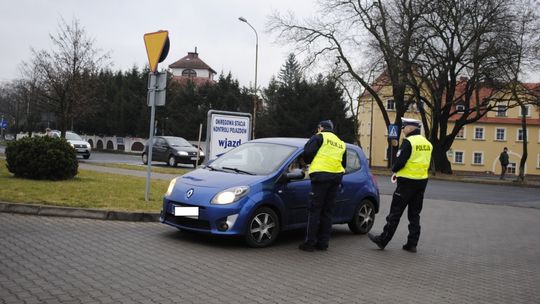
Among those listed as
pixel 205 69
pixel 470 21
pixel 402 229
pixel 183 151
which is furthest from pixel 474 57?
pixel 205 69

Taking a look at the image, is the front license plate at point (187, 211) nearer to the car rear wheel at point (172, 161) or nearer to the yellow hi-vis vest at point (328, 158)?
the yellow hi-vis vest at point (328, 158)

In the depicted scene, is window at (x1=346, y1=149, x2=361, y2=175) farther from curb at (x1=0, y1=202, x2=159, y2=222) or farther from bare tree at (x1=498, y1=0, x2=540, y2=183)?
bare tree at (x1=498, y1=0, x2=540, y2=183)

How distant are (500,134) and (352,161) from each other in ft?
216

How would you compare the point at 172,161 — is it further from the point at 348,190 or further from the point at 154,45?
the point at 348,190

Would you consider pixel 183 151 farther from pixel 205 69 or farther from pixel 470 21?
pixel 205 69

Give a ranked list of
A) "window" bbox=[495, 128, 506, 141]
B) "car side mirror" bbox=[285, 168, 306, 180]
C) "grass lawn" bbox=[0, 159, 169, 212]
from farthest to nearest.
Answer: "window" bbox=[495, 128, 506, 141]
"grass lawn" bbox=[0, 159, 169, 212]
"car side mirror" bbox=[285, 168, 306, 180]

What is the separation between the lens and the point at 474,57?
3164 cm

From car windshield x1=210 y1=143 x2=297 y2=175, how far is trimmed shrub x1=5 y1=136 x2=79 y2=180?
593 cm

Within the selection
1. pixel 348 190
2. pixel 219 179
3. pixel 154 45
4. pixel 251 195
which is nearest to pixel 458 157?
pixel 154 45

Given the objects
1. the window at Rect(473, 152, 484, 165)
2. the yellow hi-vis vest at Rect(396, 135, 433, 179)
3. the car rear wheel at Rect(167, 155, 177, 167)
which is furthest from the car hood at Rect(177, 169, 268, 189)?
the window at Rect(473, 152, 484, 165)

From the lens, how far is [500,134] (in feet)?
227

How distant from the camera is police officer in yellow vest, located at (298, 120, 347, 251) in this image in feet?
25.0

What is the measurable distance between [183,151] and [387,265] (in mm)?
21271

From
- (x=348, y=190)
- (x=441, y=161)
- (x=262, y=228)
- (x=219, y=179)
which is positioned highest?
(x=441, y=161)
